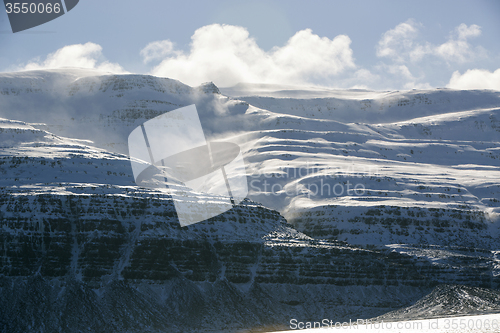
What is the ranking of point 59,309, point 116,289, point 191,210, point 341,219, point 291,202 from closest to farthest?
point 59,309
point 116,289
point 191,210
point 341,219
point 291,202

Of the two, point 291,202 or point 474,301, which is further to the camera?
point 291,202

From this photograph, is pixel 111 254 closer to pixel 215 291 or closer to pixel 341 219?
pixel 215 291

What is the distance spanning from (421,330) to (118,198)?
73.9 m

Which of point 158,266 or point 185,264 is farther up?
point 158,266

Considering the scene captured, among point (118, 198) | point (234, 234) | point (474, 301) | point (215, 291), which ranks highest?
point (118, 198)

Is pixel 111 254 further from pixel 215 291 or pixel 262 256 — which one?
pixel 262 256

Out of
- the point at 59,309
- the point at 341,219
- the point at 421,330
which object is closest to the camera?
the point at 421,330

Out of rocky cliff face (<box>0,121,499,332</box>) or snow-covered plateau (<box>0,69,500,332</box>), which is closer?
rocky cliff face (<box>0,121,499,332</box>)

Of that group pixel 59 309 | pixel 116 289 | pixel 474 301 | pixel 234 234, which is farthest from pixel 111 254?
pixel 474 301

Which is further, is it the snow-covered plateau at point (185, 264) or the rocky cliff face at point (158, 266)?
the snow-covered plateau at point (185, 264)

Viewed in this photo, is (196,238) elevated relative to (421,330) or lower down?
elevated

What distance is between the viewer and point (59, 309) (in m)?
120

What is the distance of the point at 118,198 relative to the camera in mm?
140875

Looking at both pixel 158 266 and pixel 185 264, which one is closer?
pixel 158 266
